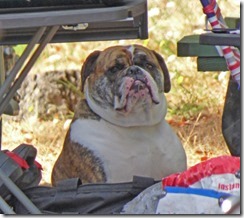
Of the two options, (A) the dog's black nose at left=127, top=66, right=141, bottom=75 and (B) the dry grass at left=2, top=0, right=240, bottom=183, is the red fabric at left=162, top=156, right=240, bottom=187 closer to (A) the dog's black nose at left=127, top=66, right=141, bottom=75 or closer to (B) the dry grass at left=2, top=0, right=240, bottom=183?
(A) the dog's black nose at left=127, top=66, right=141, bottom=75

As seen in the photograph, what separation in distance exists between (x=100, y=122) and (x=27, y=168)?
2.01 feet

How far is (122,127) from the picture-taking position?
144 inches

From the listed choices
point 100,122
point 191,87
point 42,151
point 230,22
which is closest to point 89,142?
point 100,122

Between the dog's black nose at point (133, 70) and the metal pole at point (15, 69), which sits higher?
the metal pole at point (15, 69)

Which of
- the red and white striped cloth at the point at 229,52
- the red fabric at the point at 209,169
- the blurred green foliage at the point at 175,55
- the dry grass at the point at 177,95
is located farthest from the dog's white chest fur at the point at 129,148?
the blurred green foliage at the point at 175,55

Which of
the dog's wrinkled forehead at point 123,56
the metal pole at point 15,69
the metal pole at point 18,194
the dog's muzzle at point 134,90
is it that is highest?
the metal pole at point 15,69

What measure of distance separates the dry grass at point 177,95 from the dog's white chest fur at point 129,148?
1.43 metres

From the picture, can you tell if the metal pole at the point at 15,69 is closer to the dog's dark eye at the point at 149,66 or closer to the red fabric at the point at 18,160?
the red fabric at the point at 18,160

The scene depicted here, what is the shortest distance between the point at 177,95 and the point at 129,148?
2.47 meters

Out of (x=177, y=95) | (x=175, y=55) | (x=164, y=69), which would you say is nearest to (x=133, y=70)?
(x=164, y=69)

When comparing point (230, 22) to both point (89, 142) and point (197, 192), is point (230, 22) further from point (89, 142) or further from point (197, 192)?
point (197, 192)

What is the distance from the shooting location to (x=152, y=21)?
680cm

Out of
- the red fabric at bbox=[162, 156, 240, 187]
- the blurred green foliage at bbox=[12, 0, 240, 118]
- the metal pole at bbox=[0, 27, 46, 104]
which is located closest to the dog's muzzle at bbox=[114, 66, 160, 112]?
the metal pole at bbox=[0, 27, 46, 104]

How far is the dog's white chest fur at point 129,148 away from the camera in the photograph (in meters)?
3.60
